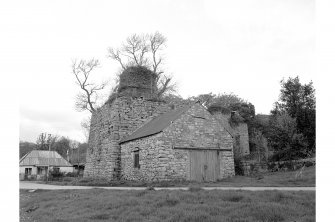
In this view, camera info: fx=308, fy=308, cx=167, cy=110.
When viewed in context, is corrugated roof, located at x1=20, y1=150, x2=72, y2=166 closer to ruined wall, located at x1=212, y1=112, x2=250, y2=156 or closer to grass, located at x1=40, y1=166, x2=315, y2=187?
ruined wall, located at x1=212, y1=112, x2=250, y2=156

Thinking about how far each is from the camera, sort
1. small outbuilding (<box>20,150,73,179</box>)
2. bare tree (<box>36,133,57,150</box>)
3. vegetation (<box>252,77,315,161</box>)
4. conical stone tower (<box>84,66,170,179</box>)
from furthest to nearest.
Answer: bare tree (<box>36,133,57,150</box>), small outbuilding (<box>20,150,73,179</box>), vegetation (<box>252,77,315,161</box>), conical stone tower (<box>84,66,170,179</box>)

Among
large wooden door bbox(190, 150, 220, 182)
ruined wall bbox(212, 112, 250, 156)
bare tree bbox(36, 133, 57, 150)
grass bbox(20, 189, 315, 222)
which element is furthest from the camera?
bare tree bbox(36, 133, 57, 150)

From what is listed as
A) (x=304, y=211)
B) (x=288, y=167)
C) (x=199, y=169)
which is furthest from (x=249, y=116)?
(x=304, y=211)

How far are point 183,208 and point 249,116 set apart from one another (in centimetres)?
3096

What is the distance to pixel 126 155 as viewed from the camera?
1947cm

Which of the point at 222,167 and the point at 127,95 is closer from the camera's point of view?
the point at 222,167

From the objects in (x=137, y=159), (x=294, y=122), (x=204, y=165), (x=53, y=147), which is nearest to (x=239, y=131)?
(x=294, y=122)

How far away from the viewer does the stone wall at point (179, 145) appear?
15.8 meters

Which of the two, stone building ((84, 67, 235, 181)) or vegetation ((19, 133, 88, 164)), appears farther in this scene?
vegetation ((19, 133, 88, 164))

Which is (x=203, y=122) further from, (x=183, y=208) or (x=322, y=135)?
(x=322, y=135)

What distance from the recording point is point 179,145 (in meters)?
16.2

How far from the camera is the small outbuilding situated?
39219 millimetres

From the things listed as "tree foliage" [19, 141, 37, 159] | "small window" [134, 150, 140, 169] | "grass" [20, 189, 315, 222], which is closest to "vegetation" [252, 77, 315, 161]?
"small window" [134, 150, 140, 169]

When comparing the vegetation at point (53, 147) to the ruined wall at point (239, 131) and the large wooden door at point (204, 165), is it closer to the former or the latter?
the ruined wall at point (239, 131)
